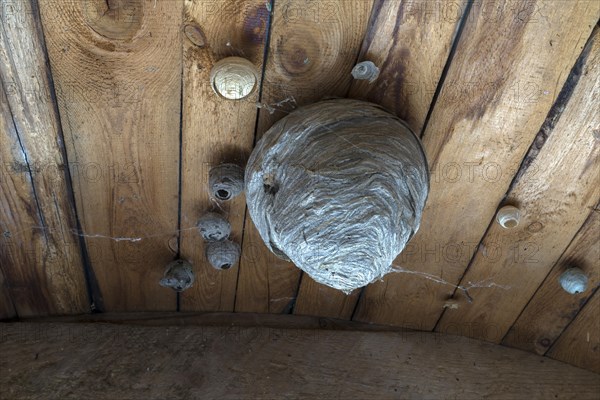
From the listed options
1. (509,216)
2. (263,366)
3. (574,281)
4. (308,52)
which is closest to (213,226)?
(263,366)

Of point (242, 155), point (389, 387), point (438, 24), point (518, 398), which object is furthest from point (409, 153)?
point (518, 398)

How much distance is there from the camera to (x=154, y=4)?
46.9 inches

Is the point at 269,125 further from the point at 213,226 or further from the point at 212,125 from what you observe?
the point at 213,226

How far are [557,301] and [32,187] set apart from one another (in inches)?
54.9

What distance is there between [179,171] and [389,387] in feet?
2.54

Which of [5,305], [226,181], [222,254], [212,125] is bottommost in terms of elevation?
[5,305]

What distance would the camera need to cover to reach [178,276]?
1.53m

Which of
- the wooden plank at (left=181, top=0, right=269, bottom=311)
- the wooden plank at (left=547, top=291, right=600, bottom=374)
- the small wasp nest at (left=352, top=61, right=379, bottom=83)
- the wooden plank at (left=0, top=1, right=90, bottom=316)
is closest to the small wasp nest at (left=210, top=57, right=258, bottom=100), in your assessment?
the wooden plank at (left=181, top=0, right=269, bottom=311)

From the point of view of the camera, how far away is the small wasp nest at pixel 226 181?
1398 mm

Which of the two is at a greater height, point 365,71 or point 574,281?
point 365,71

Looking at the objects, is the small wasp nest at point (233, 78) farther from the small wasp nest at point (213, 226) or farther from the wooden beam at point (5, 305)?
the wooden beam at point (5, 305)

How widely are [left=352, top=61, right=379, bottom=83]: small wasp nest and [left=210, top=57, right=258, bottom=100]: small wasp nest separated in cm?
22

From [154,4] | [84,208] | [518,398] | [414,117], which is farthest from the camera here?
[518,398]

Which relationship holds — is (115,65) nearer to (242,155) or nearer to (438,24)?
(242,155)
